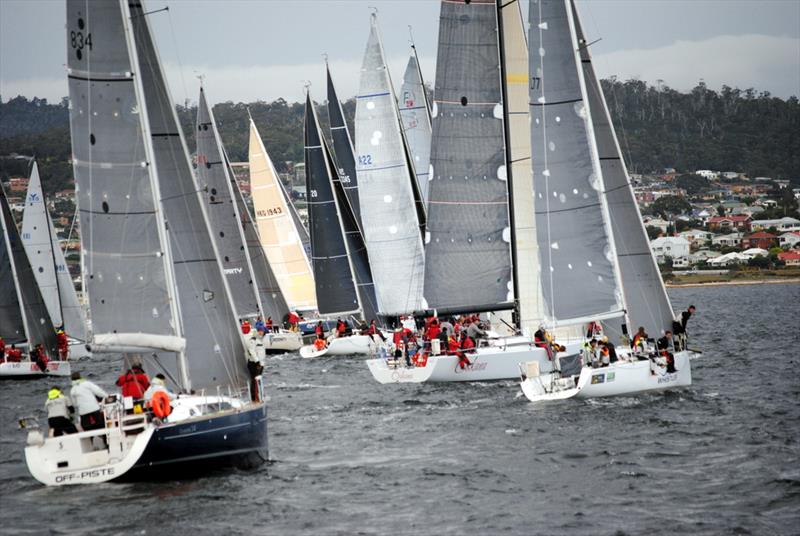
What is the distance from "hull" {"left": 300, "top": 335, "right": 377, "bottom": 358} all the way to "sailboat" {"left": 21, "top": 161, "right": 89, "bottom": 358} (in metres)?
14.8

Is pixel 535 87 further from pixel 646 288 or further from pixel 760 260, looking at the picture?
pixel 760 260

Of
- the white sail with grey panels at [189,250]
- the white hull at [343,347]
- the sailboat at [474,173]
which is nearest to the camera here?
the white sail with grey panels at [189,250]

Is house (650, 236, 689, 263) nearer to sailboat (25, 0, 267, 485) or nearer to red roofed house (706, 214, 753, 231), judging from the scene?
red roofed house (706, 214, 753, 231)

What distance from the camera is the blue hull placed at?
20062 millimetres

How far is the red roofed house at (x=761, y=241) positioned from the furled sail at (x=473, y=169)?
123 m

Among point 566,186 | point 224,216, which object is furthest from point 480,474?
point 224,216

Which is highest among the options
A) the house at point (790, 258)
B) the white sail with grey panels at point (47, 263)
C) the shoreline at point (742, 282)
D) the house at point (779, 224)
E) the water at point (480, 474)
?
the white sail with grey panels at point (47, 263)

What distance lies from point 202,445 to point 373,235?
2311 cm

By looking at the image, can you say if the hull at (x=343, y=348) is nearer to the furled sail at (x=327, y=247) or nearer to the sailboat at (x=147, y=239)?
the furled sail at (x=327, y=247)

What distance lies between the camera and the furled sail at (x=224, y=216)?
50.5m

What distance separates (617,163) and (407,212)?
1314 centimetres

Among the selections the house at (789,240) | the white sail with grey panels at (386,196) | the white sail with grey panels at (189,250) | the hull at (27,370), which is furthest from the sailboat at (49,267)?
the house at (789,240)

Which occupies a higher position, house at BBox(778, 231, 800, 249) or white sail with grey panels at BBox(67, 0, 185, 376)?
white sail with grey panels at BBox(67, 0, 185, 376)

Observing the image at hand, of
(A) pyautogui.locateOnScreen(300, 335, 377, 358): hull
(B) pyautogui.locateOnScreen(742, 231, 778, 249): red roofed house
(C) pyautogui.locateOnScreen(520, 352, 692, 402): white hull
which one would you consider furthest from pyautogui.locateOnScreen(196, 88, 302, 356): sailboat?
(B) pyautogui.locateOnScreen(742, 231, 778, 249): red roofed house
